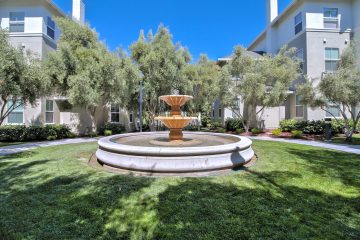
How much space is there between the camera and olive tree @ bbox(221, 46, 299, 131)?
16.5m

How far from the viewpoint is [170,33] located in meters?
19.1

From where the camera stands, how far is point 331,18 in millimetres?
19594

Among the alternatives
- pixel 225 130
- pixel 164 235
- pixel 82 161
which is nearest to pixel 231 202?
pixel 164 235

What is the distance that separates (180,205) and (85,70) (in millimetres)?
13274

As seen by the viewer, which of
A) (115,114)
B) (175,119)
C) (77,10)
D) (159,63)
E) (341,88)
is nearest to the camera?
(175,119)

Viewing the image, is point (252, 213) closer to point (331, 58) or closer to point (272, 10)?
point (331, 58)

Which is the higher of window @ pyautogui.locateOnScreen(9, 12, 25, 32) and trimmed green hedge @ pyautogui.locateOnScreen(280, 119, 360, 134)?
window @ pyautogui.locateOnScreen(9, 12, 25, 32)

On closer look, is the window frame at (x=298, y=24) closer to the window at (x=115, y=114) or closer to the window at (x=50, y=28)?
the window at (x=115, y=114)

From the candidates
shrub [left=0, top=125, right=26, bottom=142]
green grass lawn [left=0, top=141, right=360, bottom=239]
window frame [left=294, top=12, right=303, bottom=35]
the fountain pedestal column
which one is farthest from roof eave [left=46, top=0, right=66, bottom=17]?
window frame [left=294, top=12, right=303, bottom=35]

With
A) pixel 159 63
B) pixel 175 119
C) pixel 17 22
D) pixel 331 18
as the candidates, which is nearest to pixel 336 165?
pixel 175 119

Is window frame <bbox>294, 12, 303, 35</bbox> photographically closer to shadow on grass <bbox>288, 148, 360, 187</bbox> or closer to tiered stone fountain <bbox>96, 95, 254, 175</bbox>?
shadow on grass <bbox>288, 148, 360, 187</bbox>

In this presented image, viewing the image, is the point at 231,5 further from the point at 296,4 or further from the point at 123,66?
the point at 123,66

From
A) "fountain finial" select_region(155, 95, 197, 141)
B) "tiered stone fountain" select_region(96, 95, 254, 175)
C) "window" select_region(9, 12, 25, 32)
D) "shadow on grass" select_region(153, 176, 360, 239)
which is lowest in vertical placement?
"shadow on grass" select_region(153, 176, 360, 239)

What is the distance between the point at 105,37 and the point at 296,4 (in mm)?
17845
